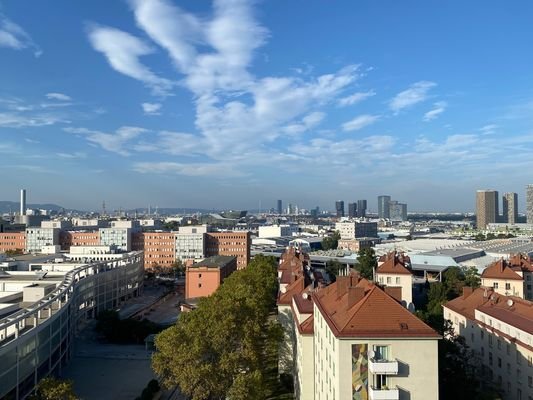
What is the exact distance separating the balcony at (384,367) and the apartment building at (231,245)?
76.7m

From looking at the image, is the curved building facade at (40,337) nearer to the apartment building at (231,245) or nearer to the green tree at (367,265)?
the green tree at (367,265)

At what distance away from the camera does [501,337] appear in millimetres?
29578

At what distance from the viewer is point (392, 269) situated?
4606 cm

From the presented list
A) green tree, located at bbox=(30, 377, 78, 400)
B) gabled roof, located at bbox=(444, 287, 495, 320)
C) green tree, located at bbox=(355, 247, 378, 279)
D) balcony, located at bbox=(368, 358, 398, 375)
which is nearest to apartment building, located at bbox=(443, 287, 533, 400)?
gabled roof, located at bbox=(444, 287, 495, 320)

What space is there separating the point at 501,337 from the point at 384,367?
1543 cm

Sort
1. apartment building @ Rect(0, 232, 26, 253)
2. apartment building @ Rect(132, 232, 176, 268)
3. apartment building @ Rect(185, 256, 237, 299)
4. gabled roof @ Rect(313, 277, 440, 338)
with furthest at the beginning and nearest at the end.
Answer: apartment building @ Rect(0, 232, 26, 253) < apartment building @ Rect(132, 232, 176, 268) < apartment building @ Rect(185, 256, 237, 299) < gabled roof @ Rect(313, 277, 440, 338)

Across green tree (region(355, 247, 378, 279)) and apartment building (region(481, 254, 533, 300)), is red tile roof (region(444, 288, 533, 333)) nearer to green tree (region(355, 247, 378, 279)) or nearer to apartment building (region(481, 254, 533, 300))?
apartment building (region(481, 254, 533, 300))

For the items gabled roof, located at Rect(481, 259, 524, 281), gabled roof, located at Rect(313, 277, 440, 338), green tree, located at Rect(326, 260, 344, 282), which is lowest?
green tree, located at Rect(326, 260, 344, 282)

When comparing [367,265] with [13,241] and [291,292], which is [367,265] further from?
[13,241]

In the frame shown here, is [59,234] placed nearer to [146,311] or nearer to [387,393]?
[146,311]

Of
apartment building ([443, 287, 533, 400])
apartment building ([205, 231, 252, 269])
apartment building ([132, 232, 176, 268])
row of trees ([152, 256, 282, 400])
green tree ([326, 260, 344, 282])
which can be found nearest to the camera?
row of trees ([152, 256, 282, 400])

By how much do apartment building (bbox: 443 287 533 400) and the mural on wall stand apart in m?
13.1

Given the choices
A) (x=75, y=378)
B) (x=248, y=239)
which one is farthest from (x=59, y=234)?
(x=75, y=378)

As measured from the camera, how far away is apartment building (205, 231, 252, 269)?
95188 millimetres
